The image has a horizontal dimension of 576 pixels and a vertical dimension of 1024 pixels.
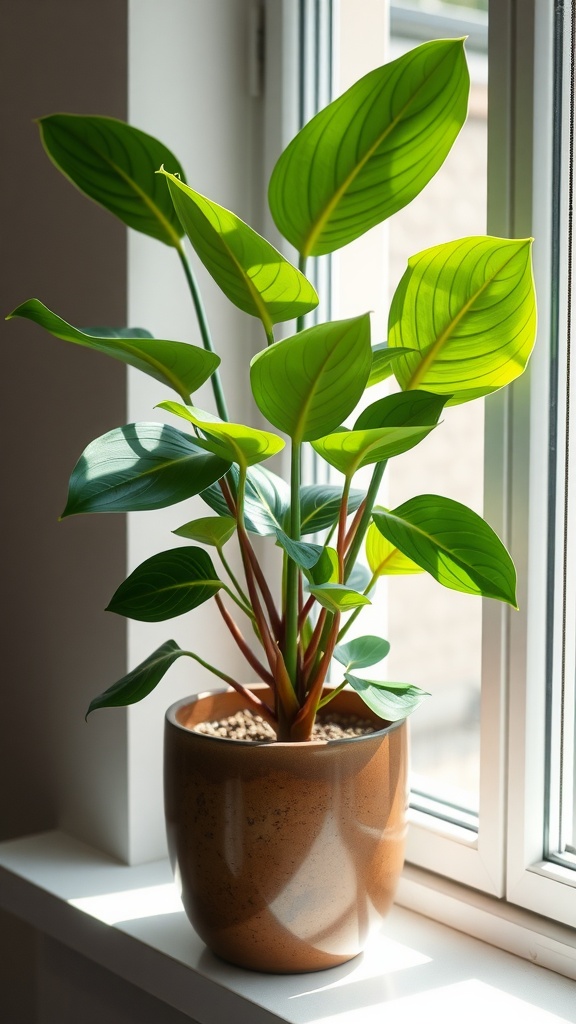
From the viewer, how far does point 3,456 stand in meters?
1.43

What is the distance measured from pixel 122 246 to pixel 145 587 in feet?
1.59

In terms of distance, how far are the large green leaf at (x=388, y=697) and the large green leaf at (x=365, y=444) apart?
179mm

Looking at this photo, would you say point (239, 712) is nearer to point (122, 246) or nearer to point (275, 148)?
point (122, 246)

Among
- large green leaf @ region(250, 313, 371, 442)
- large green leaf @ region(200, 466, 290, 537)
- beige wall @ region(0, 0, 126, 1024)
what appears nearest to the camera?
large green leaf @ region(250, 313, 371, 442)

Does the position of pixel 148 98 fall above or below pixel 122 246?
above

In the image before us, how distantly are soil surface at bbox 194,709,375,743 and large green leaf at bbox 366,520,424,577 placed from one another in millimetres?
161

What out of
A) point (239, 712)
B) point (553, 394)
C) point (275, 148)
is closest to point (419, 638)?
point (239, 712)

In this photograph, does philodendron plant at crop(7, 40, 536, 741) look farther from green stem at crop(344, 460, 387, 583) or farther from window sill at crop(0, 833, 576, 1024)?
window sill at crop(0, 833, 576, 1024)

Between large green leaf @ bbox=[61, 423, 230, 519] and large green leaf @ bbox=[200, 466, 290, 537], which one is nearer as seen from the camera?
large green leaf @ bbox=[61, 423, 230, 519]

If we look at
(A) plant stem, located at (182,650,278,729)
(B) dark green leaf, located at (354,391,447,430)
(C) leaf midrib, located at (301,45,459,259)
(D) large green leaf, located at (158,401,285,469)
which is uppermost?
(C) leaf midrib, located at (301,45,459,259)

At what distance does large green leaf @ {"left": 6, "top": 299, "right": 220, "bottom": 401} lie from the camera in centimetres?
78

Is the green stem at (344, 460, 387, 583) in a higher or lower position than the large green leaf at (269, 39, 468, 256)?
lower

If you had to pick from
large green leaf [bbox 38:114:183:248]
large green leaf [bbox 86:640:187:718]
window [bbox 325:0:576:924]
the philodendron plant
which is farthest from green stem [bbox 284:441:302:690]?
large green leaf [bbox 38:114:183:248]

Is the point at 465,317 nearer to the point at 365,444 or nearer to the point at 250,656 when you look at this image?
the point at 365,444
